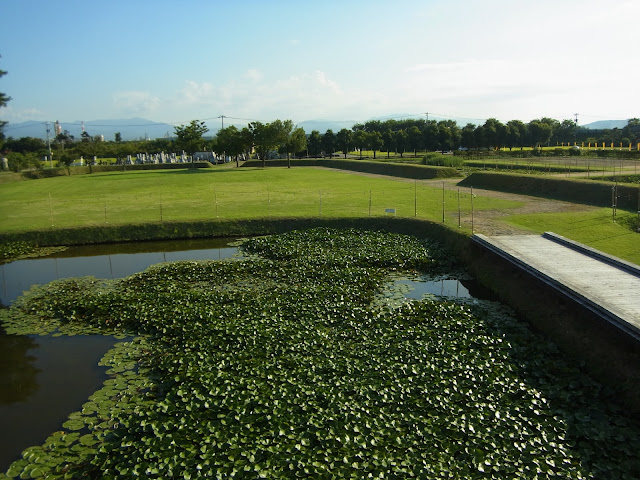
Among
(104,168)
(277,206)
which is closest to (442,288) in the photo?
(277,206)

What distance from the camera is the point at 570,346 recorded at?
12.6m

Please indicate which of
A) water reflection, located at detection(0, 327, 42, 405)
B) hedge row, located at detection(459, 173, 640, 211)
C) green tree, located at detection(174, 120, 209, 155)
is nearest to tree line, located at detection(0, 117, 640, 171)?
green tree, located at detection(174, 120, 209, 155)

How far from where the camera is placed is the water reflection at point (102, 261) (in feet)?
68.6

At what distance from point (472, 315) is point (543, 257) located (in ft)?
14.6

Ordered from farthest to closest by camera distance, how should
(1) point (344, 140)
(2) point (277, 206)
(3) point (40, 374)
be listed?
(1) point (344, 140) → (2) point (277, 206) → (3) point (40, 374)

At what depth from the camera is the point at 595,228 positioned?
75.3 feet

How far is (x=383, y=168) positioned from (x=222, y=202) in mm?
33474

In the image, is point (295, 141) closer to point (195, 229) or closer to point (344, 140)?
point (344, 140)

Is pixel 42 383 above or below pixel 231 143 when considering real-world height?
below

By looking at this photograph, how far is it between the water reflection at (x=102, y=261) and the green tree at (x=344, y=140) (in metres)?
79.3

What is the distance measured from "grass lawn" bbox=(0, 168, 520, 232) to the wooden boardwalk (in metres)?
5.12

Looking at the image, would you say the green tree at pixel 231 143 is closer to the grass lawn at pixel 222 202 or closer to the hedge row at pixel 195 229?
the grass lawn at pixel 222 202

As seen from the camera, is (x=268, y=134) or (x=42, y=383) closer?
(x=42, y=383)

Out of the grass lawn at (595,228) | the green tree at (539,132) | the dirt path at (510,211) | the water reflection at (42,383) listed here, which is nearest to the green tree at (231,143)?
the dirt path at (510,211)
